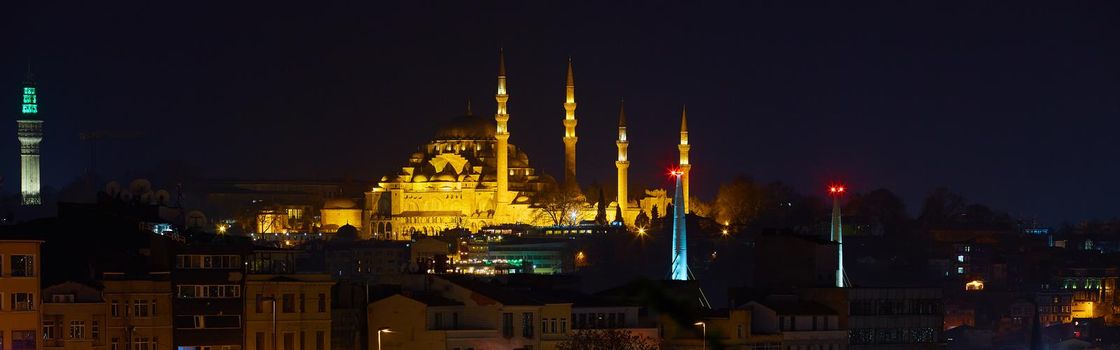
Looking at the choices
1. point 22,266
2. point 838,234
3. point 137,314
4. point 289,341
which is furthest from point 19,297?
point 838,234

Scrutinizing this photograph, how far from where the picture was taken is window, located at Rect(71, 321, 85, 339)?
173 feet

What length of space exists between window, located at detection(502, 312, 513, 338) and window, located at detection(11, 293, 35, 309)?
29.4ft

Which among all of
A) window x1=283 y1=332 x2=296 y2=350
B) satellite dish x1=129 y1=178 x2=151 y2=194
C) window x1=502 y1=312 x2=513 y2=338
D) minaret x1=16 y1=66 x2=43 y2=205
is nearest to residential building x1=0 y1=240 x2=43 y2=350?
window x1=283 y1=332 x2=296 y2=350

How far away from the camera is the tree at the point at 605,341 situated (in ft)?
177

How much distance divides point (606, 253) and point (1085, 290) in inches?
851

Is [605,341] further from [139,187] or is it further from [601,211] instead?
[601,211]

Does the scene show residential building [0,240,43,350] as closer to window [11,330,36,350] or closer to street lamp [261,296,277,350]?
window [11,330,36,350]

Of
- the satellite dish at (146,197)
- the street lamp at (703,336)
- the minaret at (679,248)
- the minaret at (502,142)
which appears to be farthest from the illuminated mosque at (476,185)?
the street lamp at (703,336)

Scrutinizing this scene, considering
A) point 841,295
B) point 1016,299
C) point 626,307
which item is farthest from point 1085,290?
point 626,307

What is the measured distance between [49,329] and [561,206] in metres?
115

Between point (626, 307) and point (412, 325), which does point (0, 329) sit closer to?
point (412, 325)

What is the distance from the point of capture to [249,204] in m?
182

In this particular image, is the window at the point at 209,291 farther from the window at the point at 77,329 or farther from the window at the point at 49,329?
the window at the point at 49,329

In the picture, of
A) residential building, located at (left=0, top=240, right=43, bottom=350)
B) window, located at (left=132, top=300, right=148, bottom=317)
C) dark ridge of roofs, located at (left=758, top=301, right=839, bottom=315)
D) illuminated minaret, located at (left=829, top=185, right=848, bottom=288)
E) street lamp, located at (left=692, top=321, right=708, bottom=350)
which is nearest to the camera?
residential building, located at (left=0, top=240, right=43, bottom=350)
